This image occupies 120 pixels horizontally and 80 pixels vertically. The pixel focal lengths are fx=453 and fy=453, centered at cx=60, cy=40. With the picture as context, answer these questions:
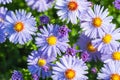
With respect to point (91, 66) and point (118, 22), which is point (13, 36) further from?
point (118, 22)

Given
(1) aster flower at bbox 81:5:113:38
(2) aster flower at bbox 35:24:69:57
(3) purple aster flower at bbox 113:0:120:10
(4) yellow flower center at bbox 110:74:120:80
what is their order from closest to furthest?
1. (4) yellow flower center at bbox 110:74:120:80
2. (2) aster flower at bbox 35:24:69:57
3. (1) aster flower at bbox 81:5:113:38
4. (3) purple aster flower at bbox 113:0:120:10

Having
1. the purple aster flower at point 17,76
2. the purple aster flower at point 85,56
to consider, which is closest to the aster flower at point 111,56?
the purple aster flower at point 85,56

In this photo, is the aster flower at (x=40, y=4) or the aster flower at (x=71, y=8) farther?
the aster flower at (x=40, y=4)

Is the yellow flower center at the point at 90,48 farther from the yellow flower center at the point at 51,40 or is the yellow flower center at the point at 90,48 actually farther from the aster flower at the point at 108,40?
the yellow flower center at the point at 51,40

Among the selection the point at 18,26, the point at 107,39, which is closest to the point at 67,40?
the point at 107,39

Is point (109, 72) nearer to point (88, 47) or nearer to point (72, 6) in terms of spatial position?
point (88, 47)

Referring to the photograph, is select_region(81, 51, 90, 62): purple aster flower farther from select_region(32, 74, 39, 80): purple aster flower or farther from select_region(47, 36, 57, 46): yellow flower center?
select_region(32, 74, 39, 80): purple aster flower

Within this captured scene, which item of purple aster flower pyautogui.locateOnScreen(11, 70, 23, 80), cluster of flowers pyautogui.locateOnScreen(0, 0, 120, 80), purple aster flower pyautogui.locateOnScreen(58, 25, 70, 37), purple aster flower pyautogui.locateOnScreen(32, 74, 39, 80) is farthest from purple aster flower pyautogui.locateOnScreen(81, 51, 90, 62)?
purple aster flower pyautogui.locateOnScreen(11, 70, 23, 80)
